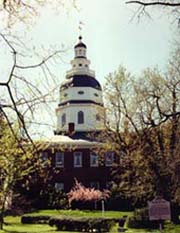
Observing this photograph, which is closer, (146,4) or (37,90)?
(37,90)

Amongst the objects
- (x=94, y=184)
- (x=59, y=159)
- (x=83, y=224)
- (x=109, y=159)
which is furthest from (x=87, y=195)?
(x=83, y=224)

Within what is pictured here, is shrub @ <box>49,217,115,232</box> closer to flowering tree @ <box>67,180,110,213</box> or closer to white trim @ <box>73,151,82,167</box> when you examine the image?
flowering tree @ <box>67,180,110,213</box>

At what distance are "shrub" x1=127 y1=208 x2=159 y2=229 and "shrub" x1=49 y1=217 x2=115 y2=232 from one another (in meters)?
2.36

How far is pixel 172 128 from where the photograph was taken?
133ft

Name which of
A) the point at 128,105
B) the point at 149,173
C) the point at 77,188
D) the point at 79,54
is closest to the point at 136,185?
the point at 149,173

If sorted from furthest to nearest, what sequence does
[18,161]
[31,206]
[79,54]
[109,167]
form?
[79,54]
[109,167]
[31,206]
[18,161]

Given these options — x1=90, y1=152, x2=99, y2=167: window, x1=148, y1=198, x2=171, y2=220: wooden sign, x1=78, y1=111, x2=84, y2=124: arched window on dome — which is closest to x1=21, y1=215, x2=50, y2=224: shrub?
x1=148, y1=198, x2=171, y2=220: wooden sign

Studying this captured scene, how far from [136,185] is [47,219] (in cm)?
840

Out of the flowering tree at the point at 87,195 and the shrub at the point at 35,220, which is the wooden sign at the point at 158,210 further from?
the flowering tree at the point at 87,195

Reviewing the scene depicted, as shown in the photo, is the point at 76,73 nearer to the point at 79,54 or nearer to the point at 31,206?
the point at 79,54

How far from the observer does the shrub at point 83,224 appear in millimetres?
34656

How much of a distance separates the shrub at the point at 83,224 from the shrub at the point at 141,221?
236 centimetres

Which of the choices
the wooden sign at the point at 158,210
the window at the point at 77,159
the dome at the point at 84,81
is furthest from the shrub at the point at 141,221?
the dome at the point at 84,81

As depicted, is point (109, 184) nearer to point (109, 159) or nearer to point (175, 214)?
point (109, 159)
